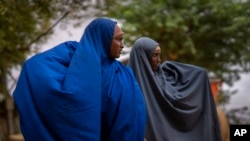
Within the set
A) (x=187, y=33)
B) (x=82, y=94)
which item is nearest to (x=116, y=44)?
(x=82, y=94)

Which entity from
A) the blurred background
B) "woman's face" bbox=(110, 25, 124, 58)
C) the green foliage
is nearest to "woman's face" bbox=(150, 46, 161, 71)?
"woman's face" bbox=(110, 25, 124, 58)

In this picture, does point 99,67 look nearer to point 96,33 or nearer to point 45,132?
point 96,33

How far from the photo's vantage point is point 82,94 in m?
2.12

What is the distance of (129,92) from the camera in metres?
2.26

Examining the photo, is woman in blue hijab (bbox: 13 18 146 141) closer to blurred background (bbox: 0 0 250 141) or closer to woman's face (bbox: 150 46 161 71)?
woman's face (bbox: 150 46 161 71)

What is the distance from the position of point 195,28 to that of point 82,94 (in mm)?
5030

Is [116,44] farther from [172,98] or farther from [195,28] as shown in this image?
[195,28]

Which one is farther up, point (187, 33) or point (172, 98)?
point (187, 33)

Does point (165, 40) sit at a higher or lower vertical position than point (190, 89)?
higher

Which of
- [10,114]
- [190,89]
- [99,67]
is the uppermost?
[99,67]

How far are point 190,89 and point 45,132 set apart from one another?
4.76 ft

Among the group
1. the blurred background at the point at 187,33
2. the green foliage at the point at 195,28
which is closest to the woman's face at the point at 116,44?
the blurred background at the point at 187,33

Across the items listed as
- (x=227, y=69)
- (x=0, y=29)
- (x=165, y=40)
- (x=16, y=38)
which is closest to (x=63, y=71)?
(x=0, y=29)

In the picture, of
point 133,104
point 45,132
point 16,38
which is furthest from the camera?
point 16,38
